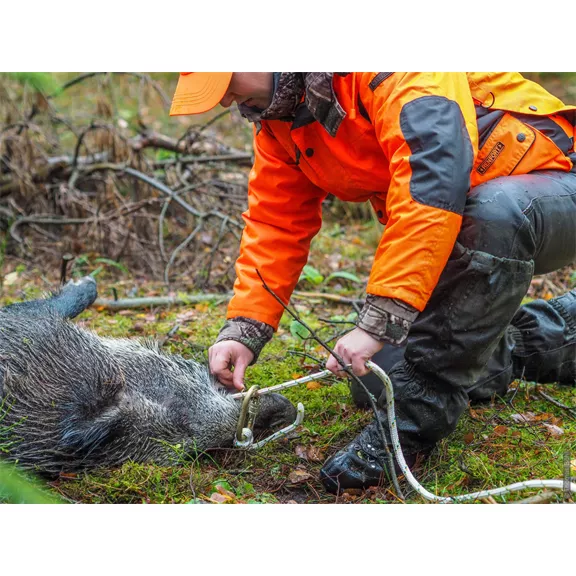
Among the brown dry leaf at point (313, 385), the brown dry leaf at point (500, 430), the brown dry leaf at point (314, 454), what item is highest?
the brown dry leaf at point (500, 430)

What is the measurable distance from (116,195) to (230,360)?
3147mm

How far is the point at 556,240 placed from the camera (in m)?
3.00

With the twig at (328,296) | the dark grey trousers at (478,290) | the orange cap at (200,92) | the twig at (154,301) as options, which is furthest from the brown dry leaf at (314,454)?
the twig at (154,301)

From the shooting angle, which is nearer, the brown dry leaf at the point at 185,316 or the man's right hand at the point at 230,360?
the man's right hand at the point at 230,360

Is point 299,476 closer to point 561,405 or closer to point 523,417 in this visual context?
point 523,417

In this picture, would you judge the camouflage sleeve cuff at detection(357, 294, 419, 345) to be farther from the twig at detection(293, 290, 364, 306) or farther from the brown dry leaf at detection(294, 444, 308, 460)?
the twig at detection(293, 290, 364, 306)

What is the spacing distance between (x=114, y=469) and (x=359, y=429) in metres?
1.19

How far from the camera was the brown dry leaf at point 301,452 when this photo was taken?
313cm

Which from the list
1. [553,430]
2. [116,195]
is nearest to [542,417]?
[553,430]

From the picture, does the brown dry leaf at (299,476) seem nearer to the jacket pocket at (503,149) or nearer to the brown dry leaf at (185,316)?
the jacket pocket at (503,149)

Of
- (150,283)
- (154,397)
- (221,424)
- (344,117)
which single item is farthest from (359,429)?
(150,283)

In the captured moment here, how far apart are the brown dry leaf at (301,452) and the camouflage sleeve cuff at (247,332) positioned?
500 millimetres

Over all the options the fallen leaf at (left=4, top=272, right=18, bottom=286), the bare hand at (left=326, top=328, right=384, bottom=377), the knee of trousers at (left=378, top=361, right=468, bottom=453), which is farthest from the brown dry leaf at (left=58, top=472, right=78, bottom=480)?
the fallen leaf at (left=4, top=272, right=18, bottom=286)

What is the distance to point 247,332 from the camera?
10.9 feet
